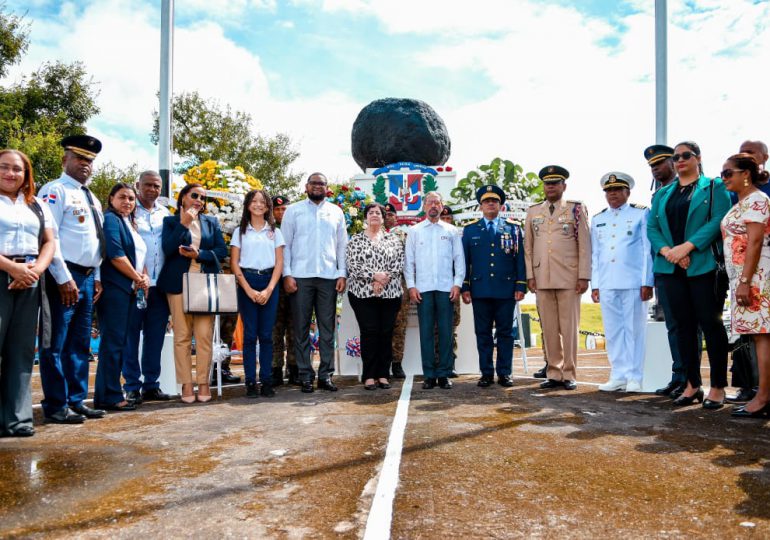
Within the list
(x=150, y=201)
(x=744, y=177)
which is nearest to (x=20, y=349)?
(x=150, y=201)

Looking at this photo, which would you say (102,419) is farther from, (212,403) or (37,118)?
(37,118)

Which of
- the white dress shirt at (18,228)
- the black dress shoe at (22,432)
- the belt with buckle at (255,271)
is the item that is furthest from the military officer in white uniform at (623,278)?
the white dress shirt at (18,228)

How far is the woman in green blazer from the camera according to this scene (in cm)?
486

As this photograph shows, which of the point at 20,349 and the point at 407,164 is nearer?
the point at 20,349

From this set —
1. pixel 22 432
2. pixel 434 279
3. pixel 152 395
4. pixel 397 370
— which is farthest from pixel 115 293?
pixel 397 370

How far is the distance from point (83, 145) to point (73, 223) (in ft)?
2.15

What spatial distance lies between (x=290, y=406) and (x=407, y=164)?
280 inches

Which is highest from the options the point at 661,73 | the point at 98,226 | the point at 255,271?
the point at 661,73

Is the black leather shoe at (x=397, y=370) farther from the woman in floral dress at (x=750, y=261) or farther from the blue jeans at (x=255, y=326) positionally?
the woman in floral dress at (x=750, y=261)

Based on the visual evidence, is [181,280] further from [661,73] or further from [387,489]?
[661,73]

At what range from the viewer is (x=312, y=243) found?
19.5 feet

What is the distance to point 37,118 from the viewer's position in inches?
943

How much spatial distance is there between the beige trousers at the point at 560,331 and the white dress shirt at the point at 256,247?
273 cm

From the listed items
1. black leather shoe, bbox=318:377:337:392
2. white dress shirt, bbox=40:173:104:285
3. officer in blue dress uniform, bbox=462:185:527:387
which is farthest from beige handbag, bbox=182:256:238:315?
officer in blue dress uniform, bbox=462:185:527:387
